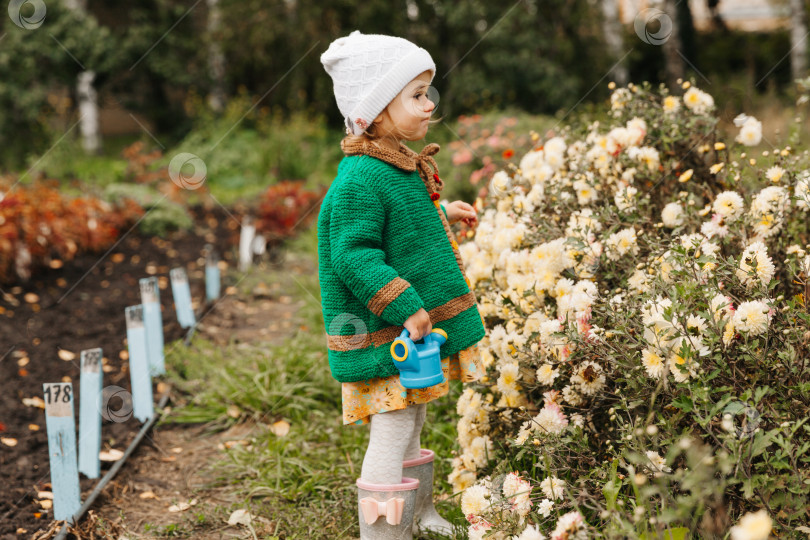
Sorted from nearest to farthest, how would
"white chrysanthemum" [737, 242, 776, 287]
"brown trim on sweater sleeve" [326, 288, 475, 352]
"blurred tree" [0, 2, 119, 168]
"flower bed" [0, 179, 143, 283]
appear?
1. "white chrysanthemum" [737, 242, 776, 287]
2. "brown trim on sweater sleeve" [326, 288, 475, 352]
3. "flower bed" [0, 179, 143, 283]
4. "blurred tree" [0, 2, 119, 168]

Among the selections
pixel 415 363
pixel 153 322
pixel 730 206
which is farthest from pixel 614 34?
pixel 415 363

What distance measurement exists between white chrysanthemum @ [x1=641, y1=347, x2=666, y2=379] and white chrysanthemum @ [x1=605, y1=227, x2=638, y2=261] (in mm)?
597

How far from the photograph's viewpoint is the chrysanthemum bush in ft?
5.78

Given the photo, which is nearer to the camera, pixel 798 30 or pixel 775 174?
pixel 775 174

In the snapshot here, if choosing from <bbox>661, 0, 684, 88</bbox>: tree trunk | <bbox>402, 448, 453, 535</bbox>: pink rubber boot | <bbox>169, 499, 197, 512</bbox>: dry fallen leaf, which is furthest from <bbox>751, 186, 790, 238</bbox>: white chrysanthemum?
<bbox>661, 0, 684, 88</bbox>: tree trunk

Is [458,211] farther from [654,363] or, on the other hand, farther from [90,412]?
[90,412]

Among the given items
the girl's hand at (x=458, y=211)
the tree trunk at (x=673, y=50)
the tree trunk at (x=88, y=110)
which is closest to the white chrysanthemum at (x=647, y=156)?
the girl's hand at (x=458, y=211)

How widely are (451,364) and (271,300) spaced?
3427 mm

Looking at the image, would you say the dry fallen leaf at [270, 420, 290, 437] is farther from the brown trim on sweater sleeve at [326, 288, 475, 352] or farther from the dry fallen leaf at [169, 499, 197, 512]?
the brown trim on sweater sleeve at [326, 288, 475, 352]

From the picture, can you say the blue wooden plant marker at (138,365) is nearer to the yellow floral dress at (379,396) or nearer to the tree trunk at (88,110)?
the yellow floral dress at (379,396)

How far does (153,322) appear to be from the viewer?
3771 mm

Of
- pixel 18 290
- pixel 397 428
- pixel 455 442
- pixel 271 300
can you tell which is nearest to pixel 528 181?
pixel 455 442

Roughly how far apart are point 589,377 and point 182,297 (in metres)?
2.97

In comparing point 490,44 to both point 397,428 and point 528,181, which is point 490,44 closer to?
point 528,181
